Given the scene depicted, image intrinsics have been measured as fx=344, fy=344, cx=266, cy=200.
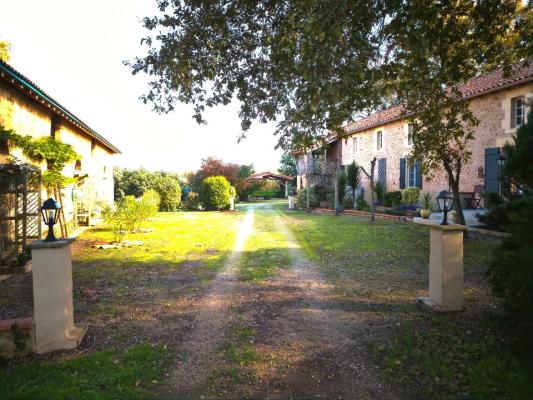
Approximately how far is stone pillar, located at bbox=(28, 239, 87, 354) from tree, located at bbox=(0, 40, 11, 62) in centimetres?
1774

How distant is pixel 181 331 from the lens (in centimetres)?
Answer: 425

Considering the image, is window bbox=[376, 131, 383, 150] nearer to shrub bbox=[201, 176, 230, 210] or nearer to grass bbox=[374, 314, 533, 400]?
Result: shrub bbox=[201, 176, 230, 210]

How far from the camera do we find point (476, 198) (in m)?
14.0

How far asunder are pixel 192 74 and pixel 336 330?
4.89 metres

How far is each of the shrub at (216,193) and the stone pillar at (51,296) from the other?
66.2 ft

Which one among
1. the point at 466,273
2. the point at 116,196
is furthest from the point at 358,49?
the point at 116,196

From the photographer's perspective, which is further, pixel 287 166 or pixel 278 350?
pixel 287 166

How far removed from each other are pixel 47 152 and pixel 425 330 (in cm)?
992

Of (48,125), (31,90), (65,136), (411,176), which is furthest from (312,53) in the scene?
(411,176)

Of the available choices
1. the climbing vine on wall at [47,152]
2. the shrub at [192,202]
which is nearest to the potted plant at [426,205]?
the climbing vine on wall at [47,152]

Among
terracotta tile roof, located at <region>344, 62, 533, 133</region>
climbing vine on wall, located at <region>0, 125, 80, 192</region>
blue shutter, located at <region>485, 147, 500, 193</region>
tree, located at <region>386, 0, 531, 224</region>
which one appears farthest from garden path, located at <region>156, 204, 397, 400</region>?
blue shutter, located at <region>485, 147, 500, 193</region>

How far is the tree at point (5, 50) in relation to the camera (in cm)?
1634

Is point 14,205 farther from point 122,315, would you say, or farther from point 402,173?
point 402,173

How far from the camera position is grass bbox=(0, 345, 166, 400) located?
9.47 ft
